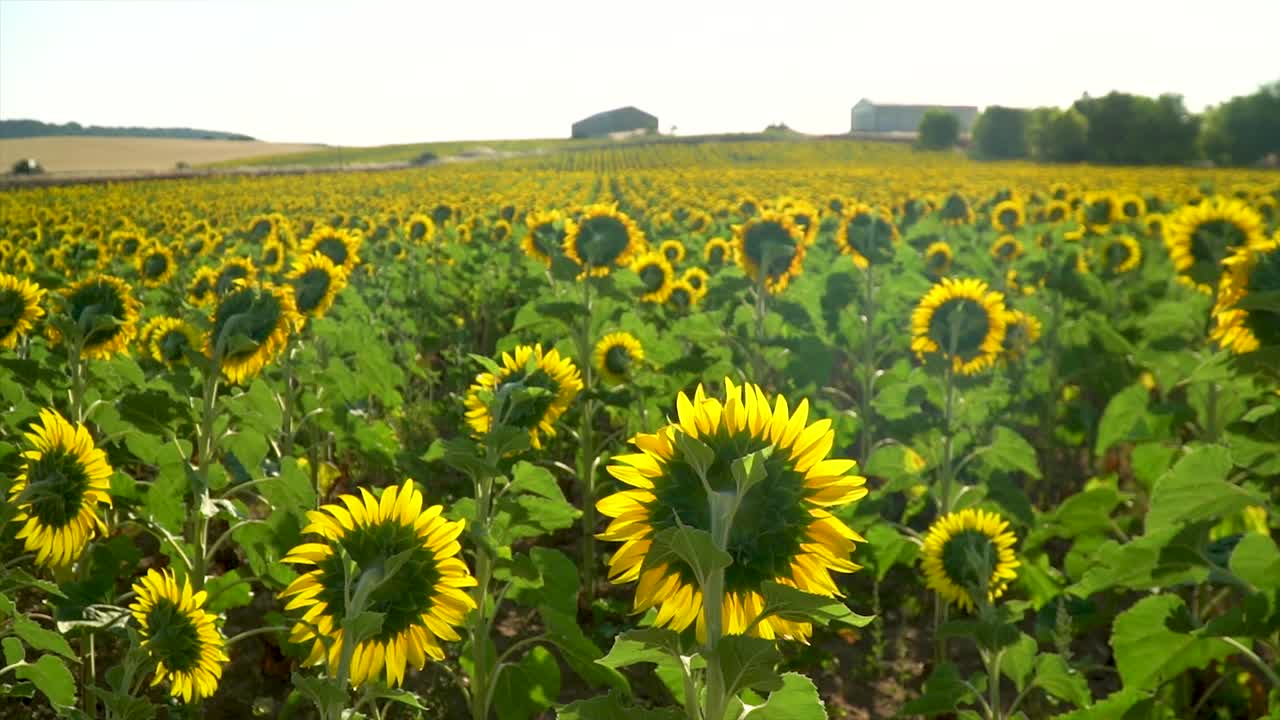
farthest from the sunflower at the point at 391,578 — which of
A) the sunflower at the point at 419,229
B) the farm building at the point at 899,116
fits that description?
the farm building at the point at 899,116

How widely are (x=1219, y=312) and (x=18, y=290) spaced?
163 inches

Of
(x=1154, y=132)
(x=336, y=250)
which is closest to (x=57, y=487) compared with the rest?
(x=336, y=250)

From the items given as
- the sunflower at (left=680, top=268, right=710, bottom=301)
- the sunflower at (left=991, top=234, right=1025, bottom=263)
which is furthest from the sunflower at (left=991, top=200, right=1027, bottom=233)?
the sunflower at (left=680, top=268, right=710, bottom=301)

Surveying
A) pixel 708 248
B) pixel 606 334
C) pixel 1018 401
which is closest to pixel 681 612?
pixel 606 334

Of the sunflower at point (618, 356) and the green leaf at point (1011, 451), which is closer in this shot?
the green leaf at point (1011, 451)

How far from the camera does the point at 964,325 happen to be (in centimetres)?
494

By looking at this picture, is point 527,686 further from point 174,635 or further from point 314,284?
point 314,284

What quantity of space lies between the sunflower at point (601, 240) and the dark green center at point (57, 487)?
3519 mm

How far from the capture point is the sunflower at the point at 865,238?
6.31m

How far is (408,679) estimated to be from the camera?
4211 millimetres

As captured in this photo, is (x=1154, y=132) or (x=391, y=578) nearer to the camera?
(x=391, y=578)

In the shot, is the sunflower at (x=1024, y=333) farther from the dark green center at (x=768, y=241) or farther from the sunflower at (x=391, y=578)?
the sunflower at (x=391, y=578)

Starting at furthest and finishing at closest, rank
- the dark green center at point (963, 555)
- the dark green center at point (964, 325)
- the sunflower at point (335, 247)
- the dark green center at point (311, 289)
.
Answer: the sunflower at point (335, 247) < the dark green center at point (311, 289) < the dark green center at point (964, 325) < the dark green center at point (963, 555)

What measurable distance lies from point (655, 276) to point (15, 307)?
447 centimetres
